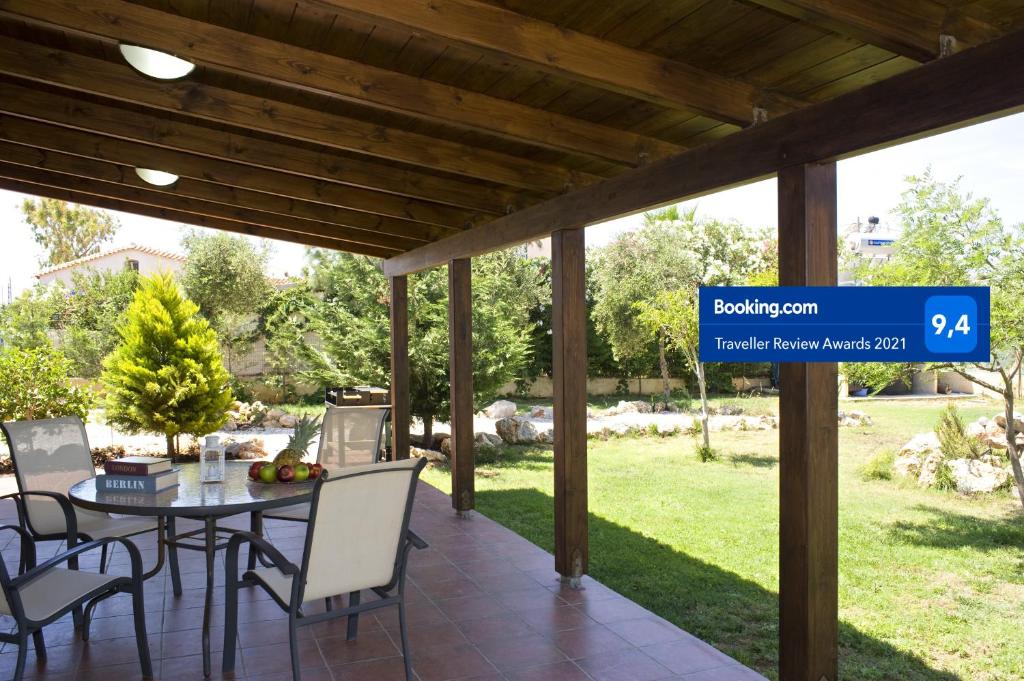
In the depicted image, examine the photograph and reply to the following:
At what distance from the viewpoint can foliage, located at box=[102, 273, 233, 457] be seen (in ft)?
30.4

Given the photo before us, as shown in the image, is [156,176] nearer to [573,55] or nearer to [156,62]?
[156,62]

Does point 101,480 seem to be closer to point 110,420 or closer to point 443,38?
point 443,38

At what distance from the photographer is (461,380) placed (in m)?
6.58

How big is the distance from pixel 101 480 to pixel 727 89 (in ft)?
11.4

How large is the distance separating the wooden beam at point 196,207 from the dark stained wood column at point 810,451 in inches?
201

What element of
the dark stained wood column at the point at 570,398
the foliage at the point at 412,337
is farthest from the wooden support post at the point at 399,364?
the dark stained wood column at the point at 570,398

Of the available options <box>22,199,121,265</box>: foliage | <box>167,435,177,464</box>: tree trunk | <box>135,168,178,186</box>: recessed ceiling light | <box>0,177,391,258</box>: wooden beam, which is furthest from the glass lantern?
<box>22,199,121,265</box>: foliage

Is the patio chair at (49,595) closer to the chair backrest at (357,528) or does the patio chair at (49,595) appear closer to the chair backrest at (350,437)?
the chair backrest at (357,528)

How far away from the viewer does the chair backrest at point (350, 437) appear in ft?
17.2

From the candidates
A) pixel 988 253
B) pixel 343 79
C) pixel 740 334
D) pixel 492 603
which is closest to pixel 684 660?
pixel 492 603

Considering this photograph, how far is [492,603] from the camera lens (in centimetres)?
438

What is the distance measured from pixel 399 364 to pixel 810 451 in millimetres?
5757

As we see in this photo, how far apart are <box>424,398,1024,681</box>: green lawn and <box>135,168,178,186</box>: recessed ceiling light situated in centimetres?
408

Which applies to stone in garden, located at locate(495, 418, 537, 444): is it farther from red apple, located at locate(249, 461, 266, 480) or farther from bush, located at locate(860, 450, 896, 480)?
red apple, located at locate(249, 461, 266, 480)
